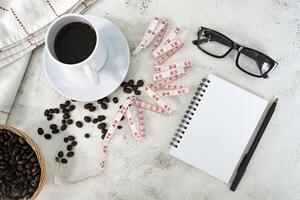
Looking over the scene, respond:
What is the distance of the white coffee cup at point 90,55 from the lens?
3.36 ft

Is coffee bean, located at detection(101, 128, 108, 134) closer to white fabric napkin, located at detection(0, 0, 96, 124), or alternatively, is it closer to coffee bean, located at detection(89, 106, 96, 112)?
coffee bean, located at detection(89, 106, 96, 112)

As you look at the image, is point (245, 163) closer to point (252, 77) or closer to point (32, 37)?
point (252, 77)

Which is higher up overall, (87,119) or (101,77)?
(101,77)

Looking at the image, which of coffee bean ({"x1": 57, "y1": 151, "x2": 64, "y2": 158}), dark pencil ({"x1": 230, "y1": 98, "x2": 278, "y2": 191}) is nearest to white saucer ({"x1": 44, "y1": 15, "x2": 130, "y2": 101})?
coffee bean ({"x1": 57, "y1": 151, "x2": 64, "y2": 158})

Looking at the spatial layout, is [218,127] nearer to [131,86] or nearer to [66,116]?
[131,86]

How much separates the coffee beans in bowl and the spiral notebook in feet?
1.25

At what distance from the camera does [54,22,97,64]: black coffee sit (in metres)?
1.08


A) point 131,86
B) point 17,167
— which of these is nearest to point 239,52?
point 131,86

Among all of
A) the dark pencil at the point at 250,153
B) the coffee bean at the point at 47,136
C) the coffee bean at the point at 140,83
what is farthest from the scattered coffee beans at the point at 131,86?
the dark pencil at the point at 250,153

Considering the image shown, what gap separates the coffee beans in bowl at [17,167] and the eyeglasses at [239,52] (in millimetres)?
558

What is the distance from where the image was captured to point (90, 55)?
1047mm

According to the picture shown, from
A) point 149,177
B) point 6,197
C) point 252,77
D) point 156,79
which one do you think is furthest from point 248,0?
point 6,197

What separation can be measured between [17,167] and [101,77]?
1.08 feet

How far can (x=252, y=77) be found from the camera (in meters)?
1.20
